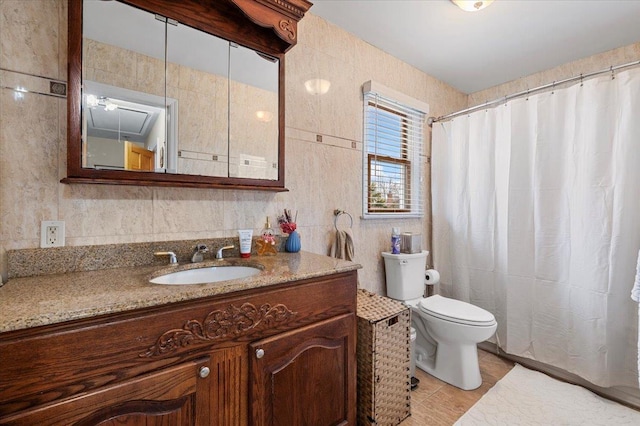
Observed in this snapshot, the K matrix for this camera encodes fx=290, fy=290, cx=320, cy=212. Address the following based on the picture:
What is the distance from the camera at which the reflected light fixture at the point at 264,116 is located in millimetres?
1571

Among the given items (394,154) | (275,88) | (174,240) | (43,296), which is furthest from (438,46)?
(43,296)

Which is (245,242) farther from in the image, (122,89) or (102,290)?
(122,89)

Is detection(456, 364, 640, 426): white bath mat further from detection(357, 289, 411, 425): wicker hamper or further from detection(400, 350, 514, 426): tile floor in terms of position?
detection(357, 289, 411, 425): wicker hamper

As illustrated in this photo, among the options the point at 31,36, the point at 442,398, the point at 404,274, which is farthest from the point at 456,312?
the point at 31,36

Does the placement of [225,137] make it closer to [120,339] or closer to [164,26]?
[164,26]

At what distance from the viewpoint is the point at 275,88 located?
1.62 metres

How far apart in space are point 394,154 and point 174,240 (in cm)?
177

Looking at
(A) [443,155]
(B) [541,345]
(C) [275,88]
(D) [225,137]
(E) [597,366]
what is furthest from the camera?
(A) [443,155]

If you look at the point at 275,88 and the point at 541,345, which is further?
the point at 541,345

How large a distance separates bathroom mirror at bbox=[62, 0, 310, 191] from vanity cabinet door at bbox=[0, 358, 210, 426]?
2.49 ft

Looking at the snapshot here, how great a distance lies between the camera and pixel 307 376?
46.4 inches

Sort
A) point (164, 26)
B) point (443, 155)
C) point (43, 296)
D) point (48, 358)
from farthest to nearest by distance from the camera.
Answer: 1. point (443, 155)
2. point (164, 26)
3. point (43, 296)
4. point (48, 358)

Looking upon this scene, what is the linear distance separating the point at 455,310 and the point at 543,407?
67 cm

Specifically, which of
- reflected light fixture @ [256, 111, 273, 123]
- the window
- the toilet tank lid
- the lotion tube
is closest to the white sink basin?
the lotion tube
